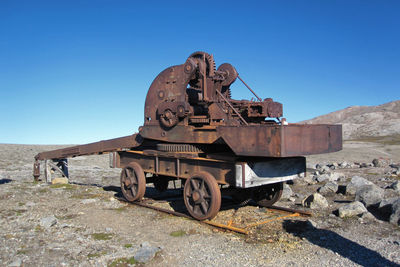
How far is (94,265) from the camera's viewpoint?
5.19 metres

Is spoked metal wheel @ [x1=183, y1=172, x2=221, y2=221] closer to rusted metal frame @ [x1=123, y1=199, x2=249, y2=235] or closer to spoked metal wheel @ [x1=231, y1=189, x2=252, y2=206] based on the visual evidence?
rusted metal frame @ [x1=123, y1=199, x2=249, y2=235]

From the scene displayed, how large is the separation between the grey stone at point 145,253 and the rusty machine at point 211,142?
180cm

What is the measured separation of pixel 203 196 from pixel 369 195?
4379mm

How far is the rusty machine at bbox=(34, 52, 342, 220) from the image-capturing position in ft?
22.1

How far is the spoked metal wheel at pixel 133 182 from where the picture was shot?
934 cm

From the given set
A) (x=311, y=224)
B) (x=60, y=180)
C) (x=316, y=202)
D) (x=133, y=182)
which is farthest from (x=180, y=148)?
(x=60, y=180)

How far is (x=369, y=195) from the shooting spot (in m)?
8.84

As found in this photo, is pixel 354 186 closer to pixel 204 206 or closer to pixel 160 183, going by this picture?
pixel 204 206

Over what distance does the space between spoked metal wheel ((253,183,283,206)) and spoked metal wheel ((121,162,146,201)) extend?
2.96 metres

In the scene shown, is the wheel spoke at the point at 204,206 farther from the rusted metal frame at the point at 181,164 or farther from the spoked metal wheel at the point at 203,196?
the rusted metal frame at the point at 181,164

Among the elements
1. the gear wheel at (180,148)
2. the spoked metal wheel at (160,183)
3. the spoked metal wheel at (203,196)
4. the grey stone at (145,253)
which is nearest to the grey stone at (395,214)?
the spoked metal wheel at (203,196)

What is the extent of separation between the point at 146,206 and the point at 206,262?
4.14 m

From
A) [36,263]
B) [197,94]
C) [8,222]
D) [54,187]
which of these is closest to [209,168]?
[197,94]

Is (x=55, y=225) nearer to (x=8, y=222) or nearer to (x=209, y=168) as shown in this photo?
(x=8, y=222)
